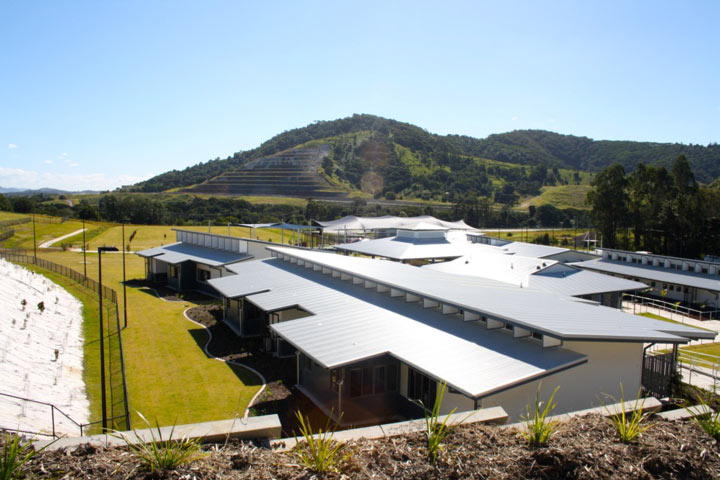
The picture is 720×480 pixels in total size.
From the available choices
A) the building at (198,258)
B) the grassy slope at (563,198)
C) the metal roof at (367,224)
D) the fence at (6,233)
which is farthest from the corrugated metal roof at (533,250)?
the grassy slope at (563,198)

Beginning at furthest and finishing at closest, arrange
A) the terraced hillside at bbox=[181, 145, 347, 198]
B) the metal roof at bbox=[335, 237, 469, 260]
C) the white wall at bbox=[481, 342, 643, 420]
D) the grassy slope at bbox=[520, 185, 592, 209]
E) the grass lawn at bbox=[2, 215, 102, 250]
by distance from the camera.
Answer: the terraced hillside at bbox=[181, 145, 347, 198] < the grassy slope at bbox=[520, 185, 592, 209] < the grass lawn at bbox=[2, 215, 102, 250] < the metal roof at bbox=[335, 237, 469, 260] < the white wall at bbox=[481, 342, 643, 420]

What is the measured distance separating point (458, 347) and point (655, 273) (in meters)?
32.3

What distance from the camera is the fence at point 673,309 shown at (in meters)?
31.9

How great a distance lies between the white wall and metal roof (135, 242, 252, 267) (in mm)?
26016

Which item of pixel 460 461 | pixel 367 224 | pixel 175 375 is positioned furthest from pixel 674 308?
pixel 367 224

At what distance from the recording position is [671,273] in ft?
120

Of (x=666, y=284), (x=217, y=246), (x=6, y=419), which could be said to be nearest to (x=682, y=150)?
(x=666, y=284)

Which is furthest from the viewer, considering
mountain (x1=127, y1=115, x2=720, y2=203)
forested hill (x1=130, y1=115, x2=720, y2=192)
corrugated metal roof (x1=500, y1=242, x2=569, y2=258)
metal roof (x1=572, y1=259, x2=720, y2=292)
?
forested hill (x1=130, y1=115, x2=720, y2=192)

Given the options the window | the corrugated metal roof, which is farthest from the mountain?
the window

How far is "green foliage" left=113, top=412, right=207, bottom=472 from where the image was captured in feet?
15.6

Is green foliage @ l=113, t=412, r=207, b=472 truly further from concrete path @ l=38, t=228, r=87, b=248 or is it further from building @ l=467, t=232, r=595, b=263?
concrete path @ l=38, t=228, r=87, b=248

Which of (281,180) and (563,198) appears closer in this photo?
(563,198)

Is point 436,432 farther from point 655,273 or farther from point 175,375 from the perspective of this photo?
point 655,273

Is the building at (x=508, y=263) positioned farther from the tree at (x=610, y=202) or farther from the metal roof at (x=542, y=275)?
the tree at (x=610, y=202)
